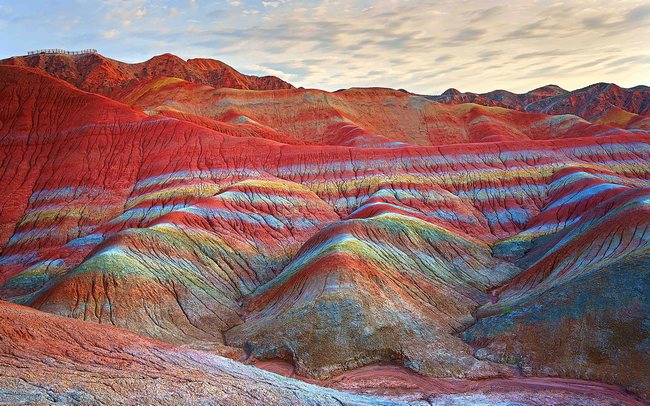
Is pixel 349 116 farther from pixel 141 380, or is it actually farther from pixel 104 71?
pixel 141 380

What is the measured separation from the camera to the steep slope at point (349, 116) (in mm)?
151375

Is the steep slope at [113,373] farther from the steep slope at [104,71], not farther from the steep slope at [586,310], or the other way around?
the steep slope at [104,71]

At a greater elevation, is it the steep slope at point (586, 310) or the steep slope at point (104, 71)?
the steep slope at point (104, 71)

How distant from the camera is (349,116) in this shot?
6417 inches

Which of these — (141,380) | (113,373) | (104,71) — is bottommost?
(141,380)

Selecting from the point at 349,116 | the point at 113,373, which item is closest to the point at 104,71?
the point at 349,116

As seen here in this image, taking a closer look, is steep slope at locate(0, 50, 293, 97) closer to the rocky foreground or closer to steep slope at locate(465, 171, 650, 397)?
the rocky foreground

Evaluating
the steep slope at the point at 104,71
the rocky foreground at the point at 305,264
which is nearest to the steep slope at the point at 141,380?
the rocky foreground at the point at 305,264

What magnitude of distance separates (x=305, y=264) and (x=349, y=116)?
112 meters

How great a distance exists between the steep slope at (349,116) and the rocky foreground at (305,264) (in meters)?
28.3

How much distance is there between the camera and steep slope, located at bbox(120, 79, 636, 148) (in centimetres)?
15138

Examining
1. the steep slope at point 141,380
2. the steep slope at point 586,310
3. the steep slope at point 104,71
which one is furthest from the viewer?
the steep slope at point 104,71

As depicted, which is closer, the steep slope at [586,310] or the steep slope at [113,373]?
the steep slope at [113,373]

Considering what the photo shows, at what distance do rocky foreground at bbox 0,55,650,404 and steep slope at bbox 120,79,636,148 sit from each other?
2833cm
